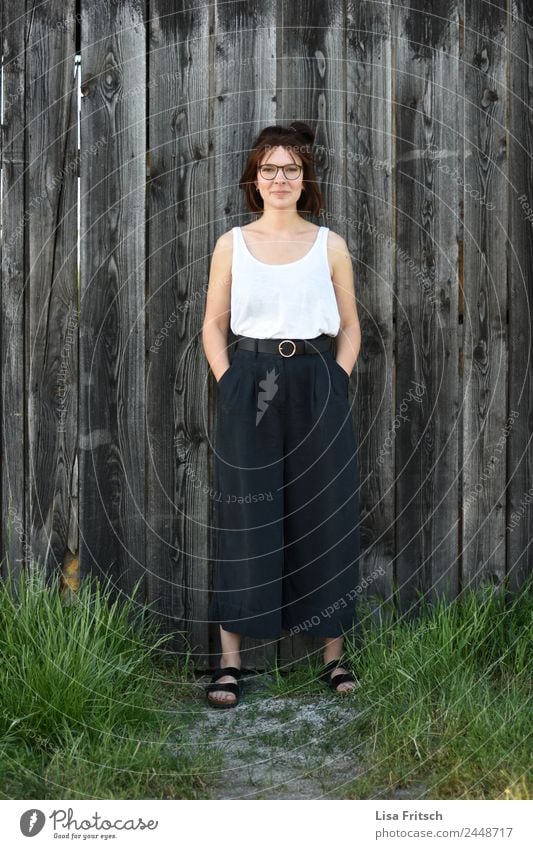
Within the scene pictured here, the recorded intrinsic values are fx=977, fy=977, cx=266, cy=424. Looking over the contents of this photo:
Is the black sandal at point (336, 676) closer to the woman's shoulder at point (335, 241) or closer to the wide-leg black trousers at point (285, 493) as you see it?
the wide-leg black trousers at point (285, 493)

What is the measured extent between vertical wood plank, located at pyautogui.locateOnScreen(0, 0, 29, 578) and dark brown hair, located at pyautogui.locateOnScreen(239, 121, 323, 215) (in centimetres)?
90

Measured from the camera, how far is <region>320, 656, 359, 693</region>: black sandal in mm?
3697

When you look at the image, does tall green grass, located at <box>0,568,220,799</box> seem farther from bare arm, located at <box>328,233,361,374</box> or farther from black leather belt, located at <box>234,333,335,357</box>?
bare arm, located at <box>328,233,361,374</box>

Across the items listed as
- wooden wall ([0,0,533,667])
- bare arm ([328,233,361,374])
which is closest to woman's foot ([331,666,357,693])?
wooden wall ([0,0,533,667])

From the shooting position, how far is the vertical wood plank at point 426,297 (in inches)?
154

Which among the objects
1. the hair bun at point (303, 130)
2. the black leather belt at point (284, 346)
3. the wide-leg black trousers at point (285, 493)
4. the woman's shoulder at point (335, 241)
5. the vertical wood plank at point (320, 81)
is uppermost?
the vertical wood plank at point (320, 81)

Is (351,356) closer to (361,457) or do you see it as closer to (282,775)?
(361,457)

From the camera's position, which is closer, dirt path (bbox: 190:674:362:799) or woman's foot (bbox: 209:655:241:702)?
dirt path (bbox: 190:674:362:799)

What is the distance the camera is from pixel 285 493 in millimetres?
3709

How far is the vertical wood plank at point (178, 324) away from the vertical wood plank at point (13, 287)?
0.50 metres

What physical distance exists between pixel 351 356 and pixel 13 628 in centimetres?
159

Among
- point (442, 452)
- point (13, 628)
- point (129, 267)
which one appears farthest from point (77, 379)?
point (442, 452)

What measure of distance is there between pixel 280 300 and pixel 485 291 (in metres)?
0.97

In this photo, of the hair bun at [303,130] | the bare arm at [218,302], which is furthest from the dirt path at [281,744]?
the hair bun at [303,130]
